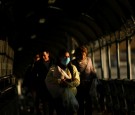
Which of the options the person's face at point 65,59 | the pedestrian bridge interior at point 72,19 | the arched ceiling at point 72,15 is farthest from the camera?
the arched ceiling at point 72,15

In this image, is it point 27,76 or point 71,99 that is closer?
point 71,99

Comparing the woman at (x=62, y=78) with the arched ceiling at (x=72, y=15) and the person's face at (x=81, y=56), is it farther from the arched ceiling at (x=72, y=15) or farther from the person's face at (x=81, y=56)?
the arched ceiling at (x=72, y=15)

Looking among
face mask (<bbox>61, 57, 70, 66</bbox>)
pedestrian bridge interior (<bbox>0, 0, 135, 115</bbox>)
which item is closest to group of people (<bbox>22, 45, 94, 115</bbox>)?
face mask (<bbox>61, 57, 70, 66</bbox>)

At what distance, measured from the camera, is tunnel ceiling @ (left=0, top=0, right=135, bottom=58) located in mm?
18438

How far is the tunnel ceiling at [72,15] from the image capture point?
60.5 ft

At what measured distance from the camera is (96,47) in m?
25.8

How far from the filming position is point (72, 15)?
24750mm

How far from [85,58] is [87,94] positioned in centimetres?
74

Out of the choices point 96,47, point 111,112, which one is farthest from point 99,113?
point 96,47

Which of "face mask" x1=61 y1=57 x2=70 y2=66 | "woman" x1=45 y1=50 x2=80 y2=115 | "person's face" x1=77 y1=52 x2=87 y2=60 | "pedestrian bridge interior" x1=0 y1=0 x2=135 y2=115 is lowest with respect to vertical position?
"woman" x1=45 y1=50 x2=80 y2=115

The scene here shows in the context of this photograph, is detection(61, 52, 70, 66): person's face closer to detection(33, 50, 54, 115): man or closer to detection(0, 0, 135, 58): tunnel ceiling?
detection(33, 50, 54, 115): man

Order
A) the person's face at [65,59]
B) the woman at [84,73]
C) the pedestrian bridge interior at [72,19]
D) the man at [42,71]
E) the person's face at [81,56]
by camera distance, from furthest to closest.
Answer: the pedestrian bridge interior at [72,19]
the man at [42,71]
the woman at [84,73]
the person's face at [81,56]
the person's face at [65,59]

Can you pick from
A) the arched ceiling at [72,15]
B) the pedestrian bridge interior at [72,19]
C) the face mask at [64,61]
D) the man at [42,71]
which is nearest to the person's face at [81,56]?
the face mask at [64,61]

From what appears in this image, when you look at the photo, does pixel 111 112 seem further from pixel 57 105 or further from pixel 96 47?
pixel 96 47
